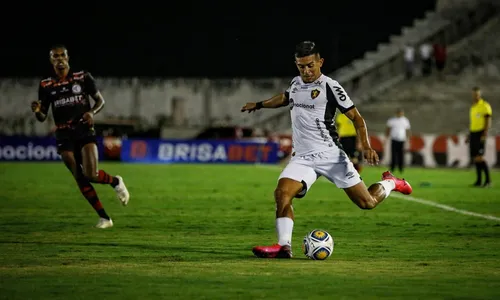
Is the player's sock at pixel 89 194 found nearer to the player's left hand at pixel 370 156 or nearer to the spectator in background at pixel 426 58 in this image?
the player's left hand at pixel 370 156

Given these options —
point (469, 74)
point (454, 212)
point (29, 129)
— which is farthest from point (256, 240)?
point (29, 129)

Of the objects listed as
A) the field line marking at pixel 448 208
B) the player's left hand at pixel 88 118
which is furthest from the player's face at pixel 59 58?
the field line marking at pixel 448 208

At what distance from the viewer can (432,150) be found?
40.8 metres

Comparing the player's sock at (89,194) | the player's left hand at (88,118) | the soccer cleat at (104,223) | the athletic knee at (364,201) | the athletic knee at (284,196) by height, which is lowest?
the soccer cleat at (104,223)

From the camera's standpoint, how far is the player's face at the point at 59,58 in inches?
563

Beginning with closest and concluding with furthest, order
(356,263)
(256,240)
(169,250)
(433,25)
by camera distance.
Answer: (356,263)
(169,250)
(256,240)
(433,25)

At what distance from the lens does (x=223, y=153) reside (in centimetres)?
4319

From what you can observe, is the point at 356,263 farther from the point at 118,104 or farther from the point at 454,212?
the point at 118,104

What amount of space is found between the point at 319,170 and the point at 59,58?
462 centimetres

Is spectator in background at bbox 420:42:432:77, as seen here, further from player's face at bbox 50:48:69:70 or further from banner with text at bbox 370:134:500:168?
player's face at bbox 50:48:69:70

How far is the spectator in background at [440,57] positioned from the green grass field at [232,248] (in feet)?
88.6

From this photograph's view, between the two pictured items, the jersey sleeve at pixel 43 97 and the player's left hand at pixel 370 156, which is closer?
the player's left hand at pixel 370 156

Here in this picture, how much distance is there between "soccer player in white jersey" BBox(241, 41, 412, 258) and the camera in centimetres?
1101

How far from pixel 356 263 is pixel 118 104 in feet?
154
